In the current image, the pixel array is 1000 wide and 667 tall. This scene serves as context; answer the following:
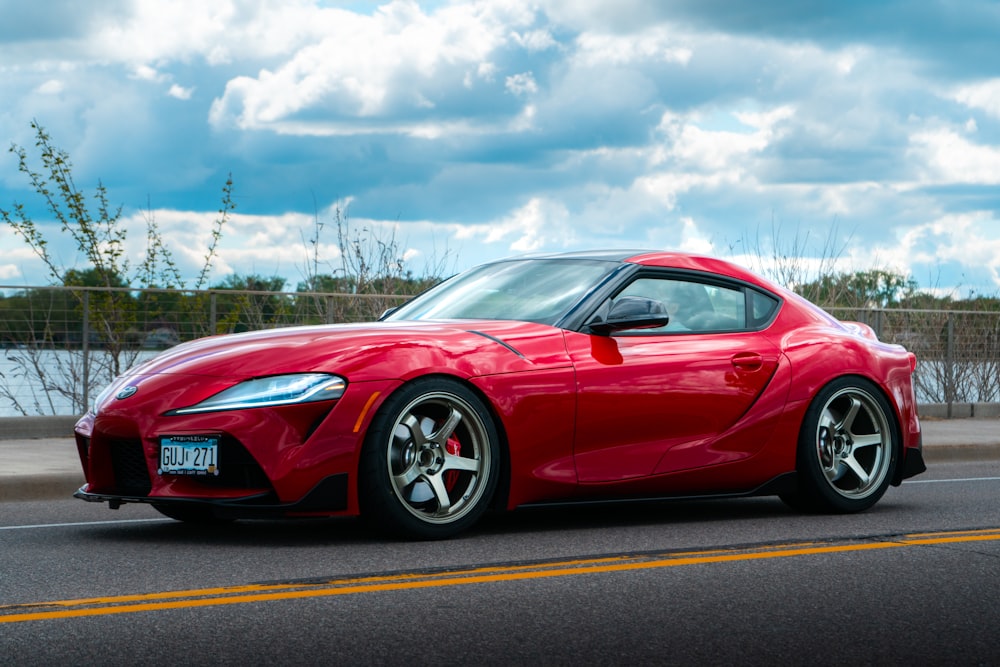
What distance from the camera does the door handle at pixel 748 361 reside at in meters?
7.41

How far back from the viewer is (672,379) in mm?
7109

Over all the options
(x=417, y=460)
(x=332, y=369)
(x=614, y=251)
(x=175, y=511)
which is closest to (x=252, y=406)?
(x=332, y=369)

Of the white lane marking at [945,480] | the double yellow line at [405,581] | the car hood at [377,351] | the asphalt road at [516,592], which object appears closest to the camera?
the asphalt road at [516,592]

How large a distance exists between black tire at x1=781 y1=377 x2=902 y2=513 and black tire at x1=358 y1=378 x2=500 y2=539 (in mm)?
2109

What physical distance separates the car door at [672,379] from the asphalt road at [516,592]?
415 mm

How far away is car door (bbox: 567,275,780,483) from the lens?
6.86 metres

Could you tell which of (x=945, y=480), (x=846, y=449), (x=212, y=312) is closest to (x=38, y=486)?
(x=212, y=312)

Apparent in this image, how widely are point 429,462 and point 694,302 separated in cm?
198

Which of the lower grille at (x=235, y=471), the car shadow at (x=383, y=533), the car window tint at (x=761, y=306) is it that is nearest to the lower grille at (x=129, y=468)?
the lower grille at (x=235, y=471)

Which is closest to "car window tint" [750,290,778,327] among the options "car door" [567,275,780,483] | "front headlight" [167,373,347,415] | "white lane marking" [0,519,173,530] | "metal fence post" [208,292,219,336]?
"car door" [567,275,780,483]

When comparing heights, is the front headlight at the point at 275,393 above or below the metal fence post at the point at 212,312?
below

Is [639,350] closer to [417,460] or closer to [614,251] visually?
[614,251]

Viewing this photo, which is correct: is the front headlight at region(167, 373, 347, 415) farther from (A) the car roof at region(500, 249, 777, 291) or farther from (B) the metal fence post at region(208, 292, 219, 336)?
(B) the metal fence post at region(208, 292, 219, 336)

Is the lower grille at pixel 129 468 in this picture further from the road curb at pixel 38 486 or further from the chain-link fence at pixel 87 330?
the chain-link fence at pixel 87 330
